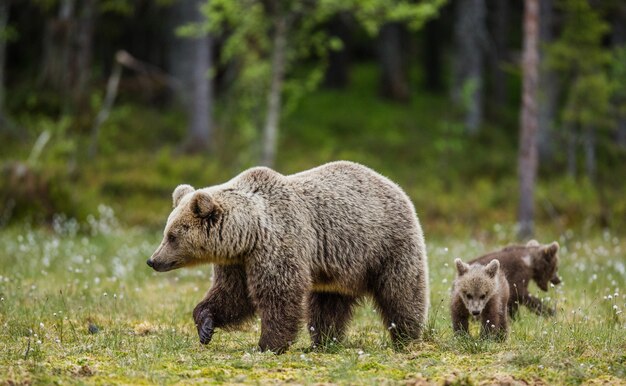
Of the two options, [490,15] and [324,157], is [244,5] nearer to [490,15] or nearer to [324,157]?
[324,157]

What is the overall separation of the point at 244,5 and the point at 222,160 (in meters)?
7.74

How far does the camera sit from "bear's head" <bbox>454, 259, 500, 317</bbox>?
8.79m

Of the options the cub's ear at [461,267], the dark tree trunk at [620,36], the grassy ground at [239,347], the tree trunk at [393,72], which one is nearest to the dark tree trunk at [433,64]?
the tree trunk at [393,72]

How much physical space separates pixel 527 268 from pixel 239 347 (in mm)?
3926

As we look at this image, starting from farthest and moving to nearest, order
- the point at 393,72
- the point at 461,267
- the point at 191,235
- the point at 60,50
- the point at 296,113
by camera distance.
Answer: the point at 393,72 → the point at 296,113 → the point at 60,50 → the point at 461,267 → the point at 191,235

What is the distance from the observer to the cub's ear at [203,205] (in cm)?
827

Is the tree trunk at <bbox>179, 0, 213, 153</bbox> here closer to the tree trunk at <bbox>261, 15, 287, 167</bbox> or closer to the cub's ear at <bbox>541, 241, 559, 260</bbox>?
the tree trunk at <bbox>261, 15, 287, 167</bbox>

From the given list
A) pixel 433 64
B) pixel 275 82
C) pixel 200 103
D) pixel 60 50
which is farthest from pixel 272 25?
pixel 433 64

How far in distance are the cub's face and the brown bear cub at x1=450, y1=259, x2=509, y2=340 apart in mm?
1634

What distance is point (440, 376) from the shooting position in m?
6.95

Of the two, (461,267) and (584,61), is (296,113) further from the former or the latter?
(461,267)

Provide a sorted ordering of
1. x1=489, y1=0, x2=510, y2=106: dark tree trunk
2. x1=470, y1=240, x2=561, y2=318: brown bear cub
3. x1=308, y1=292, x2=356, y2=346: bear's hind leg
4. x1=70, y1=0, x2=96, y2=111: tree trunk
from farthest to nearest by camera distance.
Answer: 1. x1=489, y1=0, x2=510, y2=106: dark tree trunk
2. x1=70, y1=0, x2=96, y2=111: tree trunk
3. x1=470, y1=240, x2=561, y2=318: brown bear cub
4. x1=308, y1=292, x2=356, y2=346: bear's hind leg

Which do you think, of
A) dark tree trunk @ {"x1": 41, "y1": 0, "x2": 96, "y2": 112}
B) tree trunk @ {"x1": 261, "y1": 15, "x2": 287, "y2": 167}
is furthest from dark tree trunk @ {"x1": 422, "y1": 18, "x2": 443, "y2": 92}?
tree trunk @ {"x1": 261, "y1": 15, "x2": 287, "y2": 167}

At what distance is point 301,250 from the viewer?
8383 millimetres
